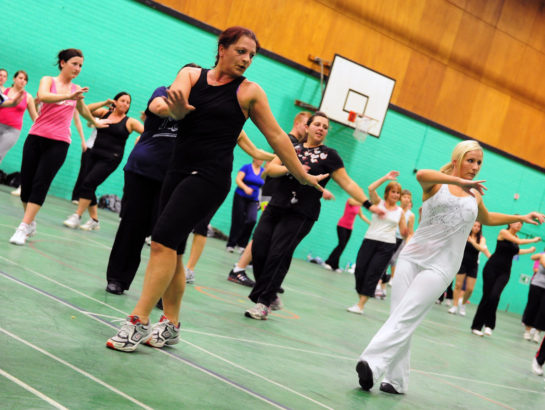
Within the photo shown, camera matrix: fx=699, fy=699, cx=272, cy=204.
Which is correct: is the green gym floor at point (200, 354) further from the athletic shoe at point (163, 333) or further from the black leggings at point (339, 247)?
the black leggings at point (339, 247)

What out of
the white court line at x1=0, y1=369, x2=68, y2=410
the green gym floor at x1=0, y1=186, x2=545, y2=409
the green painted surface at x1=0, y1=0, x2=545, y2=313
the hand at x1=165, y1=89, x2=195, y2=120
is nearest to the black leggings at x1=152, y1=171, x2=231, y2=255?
the hand at x1=165, y1=89, x2=195, y2=120

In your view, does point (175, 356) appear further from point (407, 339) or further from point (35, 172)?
point (35, 172)

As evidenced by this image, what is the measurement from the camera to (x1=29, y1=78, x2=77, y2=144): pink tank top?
705cm

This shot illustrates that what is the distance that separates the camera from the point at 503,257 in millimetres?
11500

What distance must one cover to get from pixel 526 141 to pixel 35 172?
1847 cm

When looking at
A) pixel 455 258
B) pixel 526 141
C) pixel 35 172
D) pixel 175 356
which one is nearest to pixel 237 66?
pixel 175 356

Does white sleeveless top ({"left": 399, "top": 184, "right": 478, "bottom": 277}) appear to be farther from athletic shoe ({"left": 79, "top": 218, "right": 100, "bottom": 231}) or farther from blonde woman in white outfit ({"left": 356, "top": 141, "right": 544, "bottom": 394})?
athletic shoe ({"left": 79, "top": 218, "right": 100, "bottom": 231})

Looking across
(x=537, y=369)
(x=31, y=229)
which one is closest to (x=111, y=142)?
(x=31, y=229)

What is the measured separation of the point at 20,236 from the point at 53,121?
1206 millimetres

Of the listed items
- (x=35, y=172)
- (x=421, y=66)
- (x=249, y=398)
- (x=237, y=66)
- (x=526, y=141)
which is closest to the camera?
(x=249, y=398)

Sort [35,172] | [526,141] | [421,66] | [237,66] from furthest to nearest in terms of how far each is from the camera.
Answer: [526,141]
[421,66]
[35,172]
[237,66]

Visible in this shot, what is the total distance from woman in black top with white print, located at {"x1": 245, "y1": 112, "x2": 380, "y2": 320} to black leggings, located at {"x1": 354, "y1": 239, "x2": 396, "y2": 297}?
9.68 feet

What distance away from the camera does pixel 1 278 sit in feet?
17.0

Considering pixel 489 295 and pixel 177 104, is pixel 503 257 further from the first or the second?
pixel 177 104
